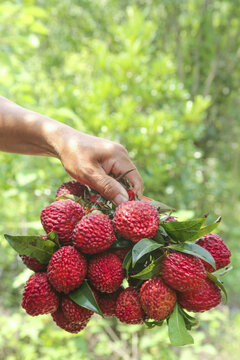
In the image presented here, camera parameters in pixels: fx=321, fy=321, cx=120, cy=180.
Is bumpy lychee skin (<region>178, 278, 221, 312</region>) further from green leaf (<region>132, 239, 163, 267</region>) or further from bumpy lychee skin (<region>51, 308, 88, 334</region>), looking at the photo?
bumpy lychee skin (<region>51, 308, 88, 334</region>)

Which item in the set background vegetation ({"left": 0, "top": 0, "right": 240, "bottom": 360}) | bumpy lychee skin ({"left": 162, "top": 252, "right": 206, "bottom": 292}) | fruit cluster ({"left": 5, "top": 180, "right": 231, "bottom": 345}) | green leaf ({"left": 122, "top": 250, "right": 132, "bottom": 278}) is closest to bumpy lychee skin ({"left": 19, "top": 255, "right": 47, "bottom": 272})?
fruit cluster ({"left": 5, "top": 180, "right": 231, "bottom": 345})

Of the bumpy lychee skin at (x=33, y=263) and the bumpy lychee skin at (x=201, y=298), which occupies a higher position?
the bumpy lychee skin at (x=201, y=298)

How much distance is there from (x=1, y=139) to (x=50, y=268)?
0.59 metres

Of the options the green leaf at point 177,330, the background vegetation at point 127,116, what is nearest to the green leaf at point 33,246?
the green leaf at point 177,330

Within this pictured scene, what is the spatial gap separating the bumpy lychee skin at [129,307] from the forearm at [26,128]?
0.55 meters

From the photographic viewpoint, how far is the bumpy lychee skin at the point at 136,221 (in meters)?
0.83

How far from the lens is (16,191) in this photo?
253 centimetres

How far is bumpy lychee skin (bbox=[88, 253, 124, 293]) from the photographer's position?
2.72 feet

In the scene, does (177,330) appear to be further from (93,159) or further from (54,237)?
(93,159)

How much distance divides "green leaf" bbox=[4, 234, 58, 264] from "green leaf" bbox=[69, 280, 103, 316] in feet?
0.38

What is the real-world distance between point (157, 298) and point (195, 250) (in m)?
0.15

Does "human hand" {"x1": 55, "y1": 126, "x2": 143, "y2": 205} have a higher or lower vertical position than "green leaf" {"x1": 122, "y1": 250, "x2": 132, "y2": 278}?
higher

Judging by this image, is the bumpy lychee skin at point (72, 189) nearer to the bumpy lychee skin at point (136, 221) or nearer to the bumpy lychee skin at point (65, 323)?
the bumpy lychee skin at point (136, 221)

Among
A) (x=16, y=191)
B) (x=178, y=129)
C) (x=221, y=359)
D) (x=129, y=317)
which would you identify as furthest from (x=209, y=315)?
(x=129, y=317)
